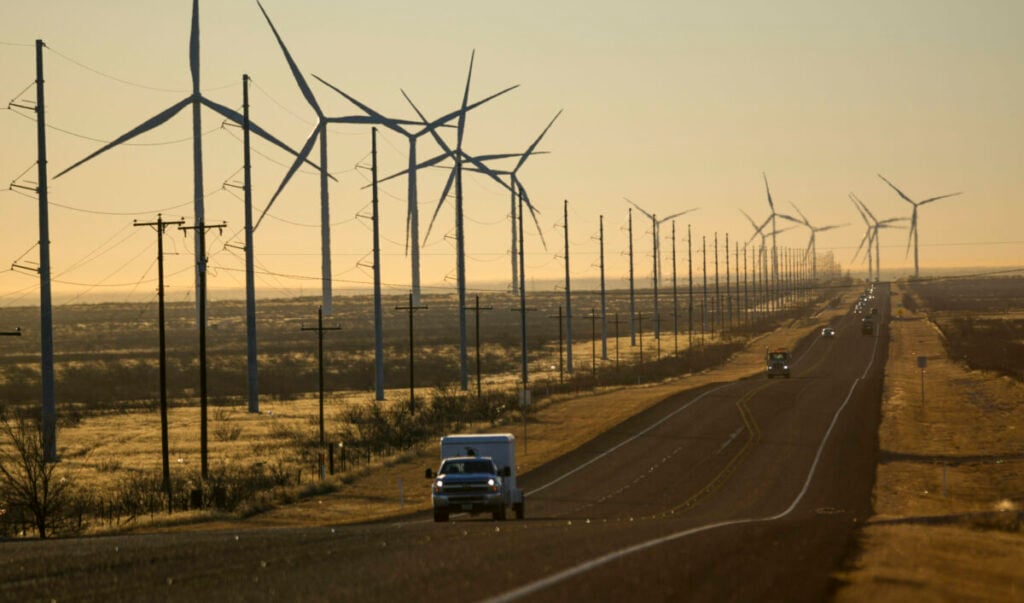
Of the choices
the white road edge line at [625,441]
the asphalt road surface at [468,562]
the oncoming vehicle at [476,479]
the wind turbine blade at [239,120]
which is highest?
the wind turbine blade at [239,120]

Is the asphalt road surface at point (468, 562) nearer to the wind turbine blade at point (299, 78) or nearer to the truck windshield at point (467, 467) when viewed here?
the truck windshield at point (467, 467)

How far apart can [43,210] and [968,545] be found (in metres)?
58.8

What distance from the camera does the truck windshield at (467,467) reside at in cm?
4238

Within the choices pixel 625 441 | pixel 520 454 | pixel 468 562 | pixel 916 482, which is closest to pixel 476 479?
pixel 468 562

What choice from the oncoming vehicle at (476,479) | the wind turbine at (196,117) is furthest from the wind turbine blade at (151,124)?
the oncoming vehicle at (476,479)

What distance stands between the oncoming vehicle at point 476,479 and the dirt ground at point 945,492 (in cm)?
1166

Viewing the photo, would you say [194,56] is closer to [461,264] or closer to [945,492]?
[461,264]

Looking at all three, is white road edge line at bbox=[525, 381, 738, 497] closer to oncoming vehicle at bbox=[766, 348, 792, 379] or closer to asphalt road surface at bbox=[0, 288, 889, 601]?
asphalt road surface at bbox=[0, 288, 889, 601]

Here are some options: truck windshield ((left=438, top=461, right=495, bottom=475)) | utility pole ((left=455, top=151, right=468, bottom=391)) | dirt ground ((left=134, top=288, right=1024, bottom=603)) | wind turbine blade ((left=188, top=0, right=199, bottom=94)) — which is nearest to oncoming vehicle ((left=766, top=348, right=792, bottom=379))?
dirt ground ((left=134, top=288, right=1024, bottom=603))

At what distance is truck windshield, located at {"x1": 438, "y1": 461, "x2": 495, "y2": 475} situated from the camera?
42.4 metres

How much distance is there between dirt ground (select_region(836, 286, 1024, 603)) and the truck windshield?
1228cm

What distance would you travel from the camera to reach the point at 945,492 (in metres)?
51.9

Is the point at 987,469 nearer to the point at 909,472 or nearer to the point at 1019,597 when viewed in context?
the point at 909,472

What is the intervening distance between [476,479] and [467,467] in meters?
1.02
